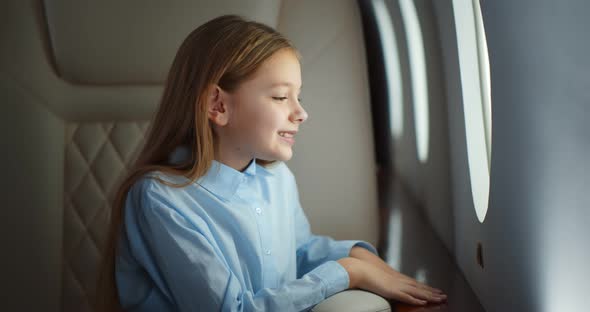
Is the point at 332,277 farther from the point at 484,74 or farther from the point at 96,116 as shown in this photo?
the point at 96,116

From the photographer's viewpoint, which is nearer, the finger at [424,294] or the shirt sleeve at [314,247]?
the finger at [424,294]

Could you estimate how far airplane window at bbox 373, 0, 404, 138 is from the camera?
1510 mm

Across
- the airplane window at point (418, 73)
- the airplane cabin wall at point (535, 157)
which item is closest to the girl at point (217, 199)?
the airplane cabin wall at point (535, 157)

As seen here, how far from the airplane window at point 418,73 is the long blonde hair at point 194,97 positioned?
34 centimetres

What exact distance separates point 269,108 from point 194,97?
5.8 inches

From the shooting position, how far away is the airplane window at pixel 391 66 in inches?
59.4

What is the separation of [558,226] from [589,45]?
262 mm

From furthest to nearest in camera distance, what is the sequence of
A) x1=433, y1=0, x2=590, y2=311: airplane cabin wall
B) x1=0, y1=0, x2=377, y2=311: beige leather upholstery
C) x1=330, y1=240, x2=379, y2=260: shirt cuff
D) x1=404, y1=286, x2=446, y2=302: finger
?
x1=0, y1=0, x2=377, y2=311: beige leather upholstery, x1=330, y1=240, x2=379, y2=260: shirt cuff, x1=404, y1=286, x2=446, y2=302: finger, x1=433, y1=0, x2=590, y2=311: airplane cabin wall

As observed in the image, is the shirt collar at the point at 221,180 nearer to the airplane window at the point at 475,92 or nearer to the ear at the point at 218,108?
the ear at the point at 218,108

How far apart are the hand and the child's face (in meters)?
0.27

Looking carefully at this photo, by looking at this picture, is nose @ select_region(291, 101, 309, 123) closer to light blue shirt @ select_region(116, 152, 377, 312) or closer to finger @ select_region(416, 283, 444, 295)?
light blue shirt @ select_region(116, 152, 377, 312)

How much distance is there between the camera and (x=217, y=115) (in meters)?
1.18

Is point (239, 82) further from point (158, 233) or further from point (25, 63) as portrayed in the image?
point (25, 63)

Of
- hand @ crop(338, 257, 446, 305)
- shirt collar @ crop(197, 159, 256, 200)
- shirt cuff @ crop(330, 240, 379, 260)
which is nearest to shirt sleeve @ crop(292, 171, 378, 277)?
shirt cuff @ crop(330, 240, 379, 260)
